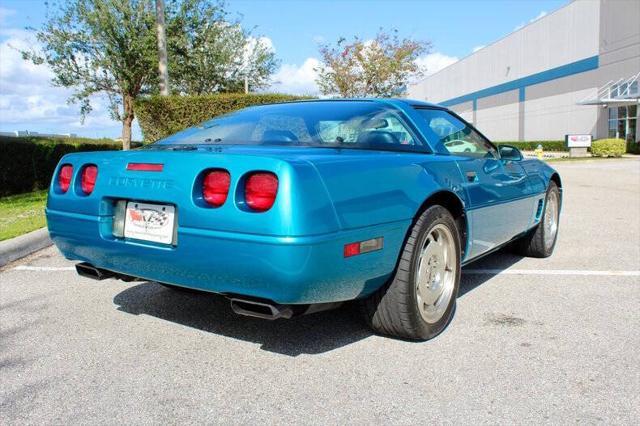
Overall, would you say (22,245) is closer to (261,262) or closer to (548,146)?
(261,262)

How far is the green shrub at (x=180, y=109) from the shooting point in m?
12.6

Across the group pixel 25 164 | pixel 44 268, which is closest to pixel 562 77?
pixel 25 164

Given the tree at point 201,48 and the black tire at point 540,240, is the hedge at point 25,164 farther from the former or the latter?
the black tire at point 540,240

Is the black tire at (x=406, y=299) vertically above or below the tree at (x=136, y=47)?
below

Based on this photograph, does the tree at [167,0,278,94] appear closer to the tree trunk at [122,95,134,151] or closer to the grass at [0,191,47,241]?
the tree trunk at [122,95,134,151]

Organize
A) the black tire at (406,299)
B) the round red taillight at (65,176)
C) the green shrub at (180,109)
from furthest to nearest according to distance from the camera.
→ 1. the green shrub at (180,109)
2. the round red taillight at (65,176)
3. the black tire at (406,299)

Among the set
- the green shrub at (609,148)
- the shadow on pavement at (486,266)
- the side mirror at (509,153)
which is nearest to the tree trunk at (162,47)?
the shadow on pavement at (486,266)

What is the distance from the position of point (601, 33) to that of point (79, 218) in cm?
3915

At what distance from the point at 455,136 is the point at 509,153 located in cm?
74

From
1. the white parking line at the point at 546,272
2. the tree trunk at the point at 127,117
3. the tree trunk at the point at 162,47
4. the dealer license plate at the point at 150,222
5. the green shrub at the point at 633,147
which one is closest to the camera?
the dealer license plate at the point at 150,222

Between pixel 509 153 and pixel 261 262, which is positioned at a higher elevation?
pixel 509 153

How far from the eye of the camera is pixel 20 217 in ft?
25.4

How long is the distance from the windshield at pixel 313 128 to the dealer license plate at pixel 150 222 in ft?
2.23

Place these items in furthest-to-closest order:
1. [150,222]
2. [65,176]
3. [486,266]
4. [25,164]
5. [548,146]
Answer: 1. [548,146]
2. [25,164]
3. [486,266]
4. [65,176]
5. [150,222]
